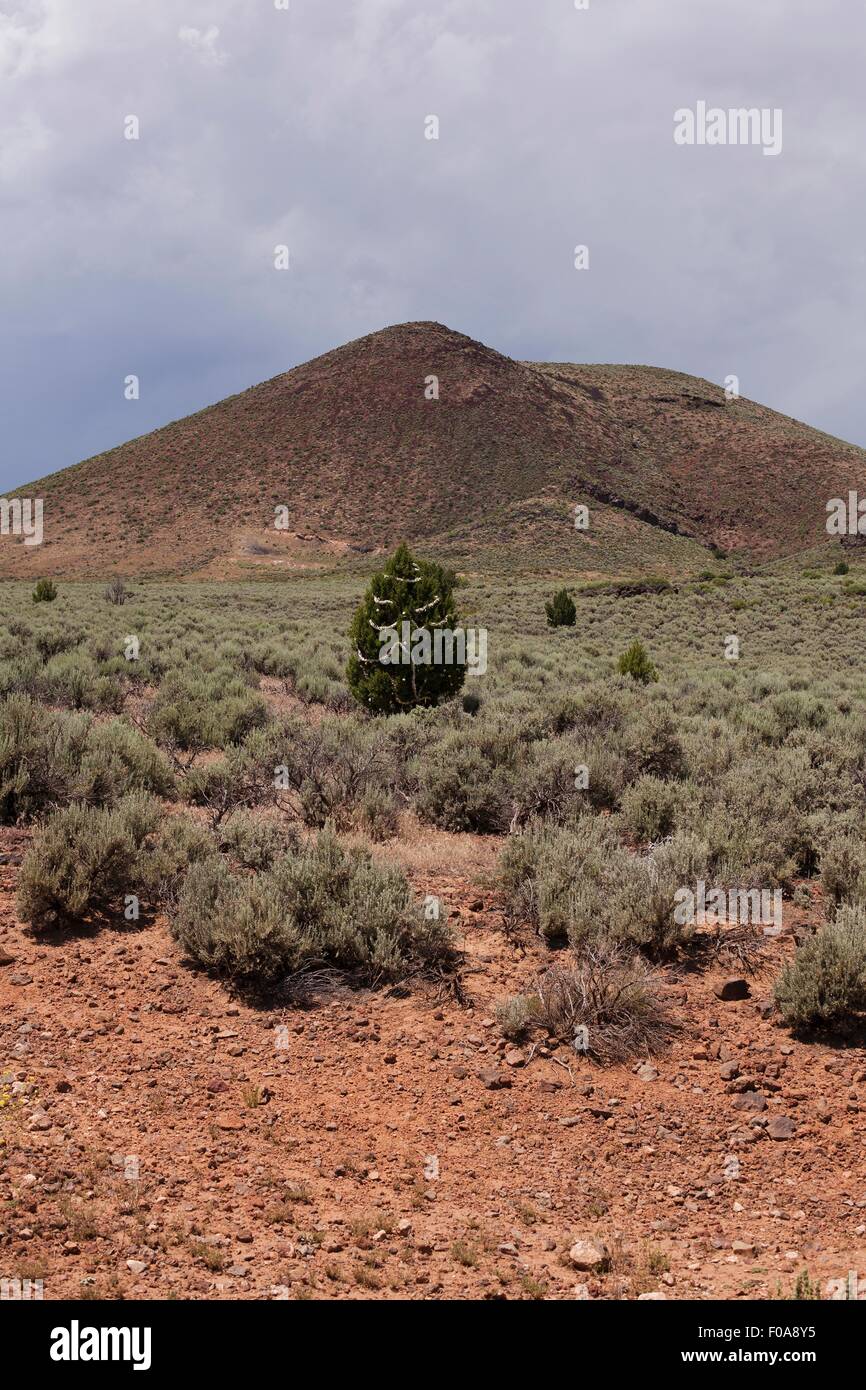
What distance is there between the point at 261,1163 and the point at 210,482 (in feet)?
256

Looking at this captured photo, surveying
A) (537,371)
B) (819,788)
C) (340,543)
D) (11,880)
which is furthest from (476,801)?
(537,371)

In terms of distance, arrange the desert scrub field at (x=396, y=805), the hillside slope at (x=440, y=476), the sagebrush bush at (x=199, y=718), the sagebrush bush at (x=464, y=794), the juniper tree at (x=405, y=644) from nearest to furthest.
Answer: the desert scrub field at (x=396, y=805) < the sagebrush bush at (x=464, y=794) < the sagebrush bush at (x=199, y=718) < the juniper tree at (x=405, y=644) < the hillside slope at (x=440, y=476)

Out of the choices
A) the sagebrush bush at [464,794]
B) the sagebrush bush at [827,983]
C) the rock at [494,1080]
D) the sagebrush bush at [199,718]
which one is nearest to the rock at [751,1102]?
the sagebrush bush at [827,983]

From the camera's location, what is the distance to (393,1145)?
3814 millimetres

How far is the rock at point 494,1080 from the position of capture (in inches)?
167

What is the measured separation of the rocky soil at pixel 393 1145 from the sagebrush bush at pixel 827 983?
171 millimetres

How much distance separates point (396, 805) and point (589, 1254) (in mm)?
5162

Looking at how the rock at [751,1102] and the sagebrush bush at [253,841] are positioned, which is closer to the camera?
the rock at [751,1102]

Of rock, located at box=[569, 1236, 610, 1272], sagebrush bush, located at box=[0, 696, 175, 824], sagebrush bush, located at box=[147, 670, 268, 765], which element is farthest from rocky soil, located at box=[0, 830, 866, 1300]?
sagebrush bush, located at box=[147, 670, 268, 765]

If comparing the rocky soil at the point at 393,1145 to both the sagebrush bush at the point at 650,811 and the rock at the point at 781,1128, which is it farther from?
the sagebrush bush at the point at 650,811

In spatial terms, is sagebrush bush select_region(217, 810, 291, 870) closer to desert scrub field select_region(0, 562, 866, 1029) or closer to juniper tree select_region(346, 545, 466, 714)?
desert scrub field select_region(0, 562, 866, 1029)

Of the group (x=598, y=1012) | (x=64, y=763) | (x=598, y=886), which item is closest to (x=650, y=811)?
(x=598, y=886)

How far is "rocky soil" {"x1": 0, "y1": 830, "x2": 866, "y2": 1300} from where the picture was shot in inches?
120

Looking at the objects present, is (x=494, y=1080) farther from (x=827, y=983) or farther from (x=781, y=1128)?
(x=827, y=983)
